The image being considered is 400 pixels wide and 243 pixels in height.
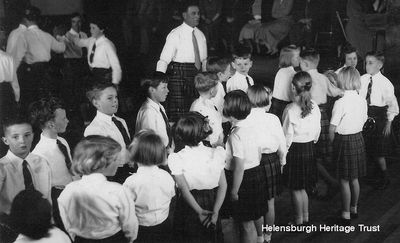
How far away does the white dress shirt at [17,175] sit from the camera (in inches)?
85.0

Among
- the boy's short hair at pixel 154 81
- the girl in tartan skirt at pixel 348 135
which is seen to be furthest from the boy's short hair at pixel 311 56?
the boy's short hair at pixel 154 81

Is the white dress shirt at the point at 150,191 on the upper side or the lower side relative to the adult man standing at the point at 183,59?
lower

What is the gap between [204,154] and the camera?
2223mm

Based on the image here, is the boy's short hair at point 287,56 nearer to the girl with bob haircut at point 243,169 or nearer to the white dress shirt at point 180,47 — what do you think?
the white dress shirt at point 180,47

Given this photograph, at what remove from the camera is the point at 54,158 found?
240cm

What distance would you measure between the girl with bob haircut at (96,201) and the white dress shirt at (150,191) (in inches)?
7.0

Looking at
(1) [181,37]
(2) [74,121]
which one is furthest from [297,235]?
(2) [74,121]

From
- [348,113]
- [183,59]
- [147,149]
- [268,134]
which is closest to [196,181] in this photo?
[147,149]

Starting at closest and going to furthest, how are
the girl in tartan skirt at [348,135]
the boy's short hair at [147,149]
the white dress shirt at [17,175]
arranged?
1. the boy's short hair at [147,149]
2. the white dress shirt at [17,175]
3. the girl in tartan skirt at [348,135]

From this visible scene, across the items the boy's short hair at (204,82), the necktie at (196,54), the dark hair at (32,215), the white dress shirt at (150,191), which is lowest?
the white dress shirt at (150,191)

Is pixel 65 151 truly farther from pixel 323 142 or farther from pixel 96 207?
pixel 323 142

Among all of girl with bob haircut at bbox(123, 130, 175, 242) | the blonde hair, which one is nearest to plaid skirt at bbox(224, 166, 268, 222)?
girl with bob haircut at bbox(123, 130, 175, 242)

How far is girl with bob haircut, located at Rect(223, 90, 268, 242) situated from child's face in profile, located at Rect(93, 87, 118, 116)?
660 millimetres

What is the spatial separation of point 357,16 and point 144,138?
3.66 m
